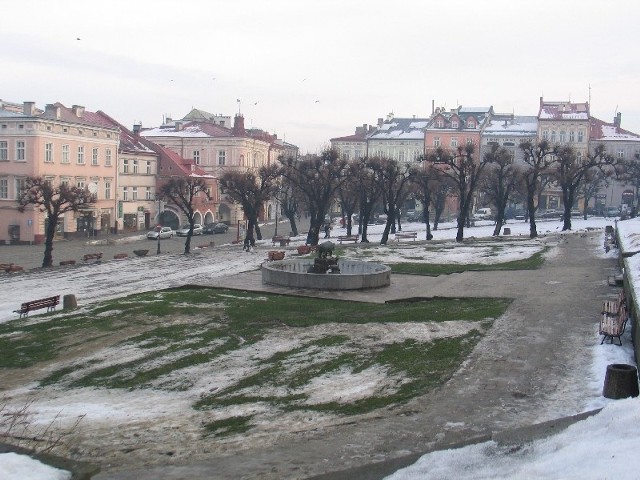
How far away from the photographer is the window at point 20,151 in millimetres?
57000

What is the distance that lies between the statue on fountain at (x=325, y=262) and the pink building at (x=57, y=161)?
30.6 m

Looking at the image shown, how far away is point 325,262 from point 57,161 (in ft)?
124

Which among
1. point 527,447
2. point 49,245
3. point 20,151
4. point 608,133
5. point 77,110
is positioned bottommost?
point 527,447

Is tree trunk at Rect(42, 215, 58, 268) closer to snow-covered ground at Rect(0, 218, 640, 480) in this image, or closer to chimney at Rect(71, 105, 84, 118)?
snow-covered ground at Rect(0, 218, 640, 480)

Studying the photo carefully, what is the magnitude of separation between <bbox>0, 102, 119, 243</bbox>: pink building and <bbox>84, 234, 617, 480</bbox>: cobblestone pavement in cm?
4288

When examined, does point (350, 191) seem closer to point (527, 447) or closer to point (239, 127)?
point (239, 127)

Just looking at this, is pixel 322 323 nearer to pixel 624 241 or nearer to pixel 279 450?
pixel 279 450

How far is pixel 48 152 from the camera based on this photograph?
191 ft

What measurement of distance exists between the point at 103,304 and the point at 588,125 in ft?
248

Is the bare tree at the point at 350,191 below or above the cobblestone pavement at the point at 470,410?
above

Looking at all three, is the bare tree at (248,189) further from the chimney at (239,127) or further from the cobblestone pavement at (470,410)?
the cobblestone pavement at (470,410)

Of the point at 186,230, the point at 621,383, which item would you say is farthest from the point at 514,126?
the point at 621,383

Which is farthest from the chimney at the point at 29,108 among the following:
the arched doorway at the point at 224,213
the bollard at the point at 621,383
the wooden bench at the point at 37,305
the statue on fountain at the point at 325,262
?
the bollard at the point at 621,383

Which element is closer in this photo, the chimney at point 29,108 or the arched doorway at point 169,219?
the chimney at point 29,108
